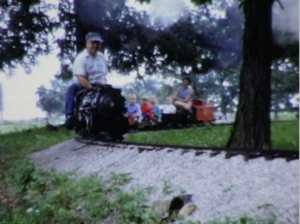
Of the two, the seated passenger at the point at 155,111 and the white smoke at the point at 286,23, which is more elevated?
the white smoke at the point at 286,23

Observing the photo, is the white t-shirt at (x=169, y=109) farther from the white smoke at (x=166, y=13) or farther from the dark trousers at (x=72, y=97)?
the dark trousers at (x=72, y=97)

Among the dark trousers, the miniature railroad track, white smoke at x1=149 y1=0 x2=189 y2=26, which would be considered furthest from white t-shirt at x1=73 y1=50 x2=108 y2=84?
white smoke at x1=149 y1=0 x2=189 y2=26

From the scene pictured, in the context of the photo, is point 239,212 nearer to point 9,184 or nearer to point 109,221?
point 109,221

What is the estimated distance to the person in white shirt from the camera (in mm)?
6586

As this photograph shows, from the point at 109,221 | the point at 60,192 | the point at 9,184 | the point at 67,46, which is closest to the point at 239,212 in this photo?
the point at 109,221

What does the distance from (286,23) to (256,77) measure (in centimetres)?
168

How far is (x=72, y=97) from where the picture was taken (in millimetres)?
6867

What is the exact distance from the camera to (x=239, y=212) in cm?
241

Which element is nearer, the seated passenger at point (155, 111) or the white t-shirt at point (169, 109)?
the seated passenger at point (155, 111)

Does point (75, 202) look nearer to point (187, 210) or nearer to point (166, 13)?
point (187, 210)

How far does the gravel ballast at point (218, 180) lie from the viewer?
7.96 feet

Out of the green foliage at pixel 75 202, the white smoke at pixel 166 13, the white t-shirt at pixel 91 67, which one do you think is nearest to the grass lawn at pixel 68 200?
the green foliage at pixel 75 202

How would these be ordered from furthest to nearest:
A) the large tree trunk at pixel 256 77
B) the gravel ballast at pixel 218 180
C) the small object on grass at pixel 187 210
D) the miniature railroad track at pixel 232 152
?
1. the large tree trunk at pixel 256 77
2. the miniature railroad track at pixel 232 152
3. the small object on grass at pixel 187 210
4. the gravel ballast at pixel 218 180

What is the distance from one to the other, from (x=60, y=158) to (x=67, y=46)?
501cm
